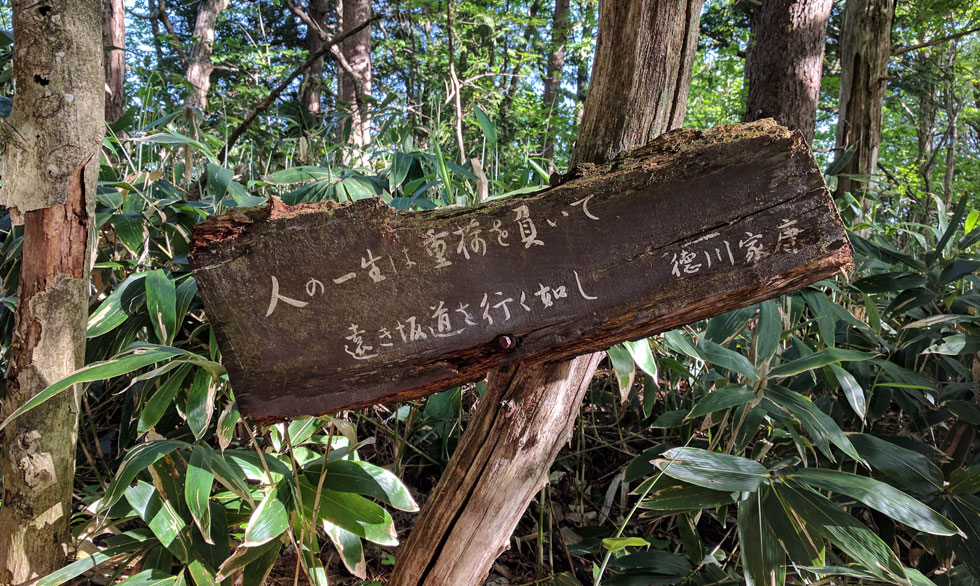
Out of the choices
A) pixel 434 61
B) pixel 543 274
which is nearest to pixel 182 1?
pixel 434 61

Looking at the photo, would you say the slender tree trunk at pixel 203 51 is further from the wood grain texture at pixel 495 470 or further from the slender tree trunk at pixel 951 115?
the slender tree trunk at pixel 951 115

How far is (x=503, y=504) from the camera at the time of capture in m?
Answer: 1.01

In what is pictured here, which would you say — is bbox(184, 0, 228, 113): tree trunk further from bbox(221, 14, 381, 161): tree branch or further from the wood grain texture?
the wood grain texture

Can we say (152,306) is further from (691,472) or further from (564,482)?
(564,482)

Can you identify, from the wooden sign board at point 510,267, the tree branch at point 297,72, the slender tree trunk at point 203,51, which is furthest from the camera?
the slender tree trunk at point 203,51

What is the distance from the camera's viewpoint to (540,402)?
98cm

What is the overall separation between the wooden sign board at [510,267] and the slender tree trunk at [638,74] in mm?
260

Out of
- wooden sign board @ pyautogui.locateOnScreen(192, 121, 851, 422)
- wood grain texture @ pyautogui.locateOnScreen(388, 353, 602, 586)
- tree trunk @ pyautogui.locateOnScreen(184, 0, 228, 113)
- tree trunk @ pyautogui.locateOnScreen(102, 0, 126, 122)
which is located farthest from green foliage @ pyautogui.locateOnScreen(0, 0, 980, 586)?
tree trunk @ pyautogui.locateOnScreen(184, 0, 228, 113)

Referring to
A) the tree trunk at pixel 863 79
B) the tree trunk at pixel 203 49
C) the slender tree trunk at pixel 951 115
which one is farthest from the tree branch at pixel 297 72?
the slender tree trunk at pixel 951 115

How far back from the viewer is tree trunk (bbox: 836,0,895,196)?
278 centimetres

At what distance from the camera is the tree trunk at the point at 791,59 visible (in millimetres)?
2967

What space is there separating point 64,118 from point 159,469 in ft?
2.05

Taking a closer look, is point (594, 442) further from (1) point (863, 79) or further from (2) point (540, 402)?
(1) point (863, 79)

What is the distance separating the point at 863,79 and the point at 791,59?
13.8 inches
